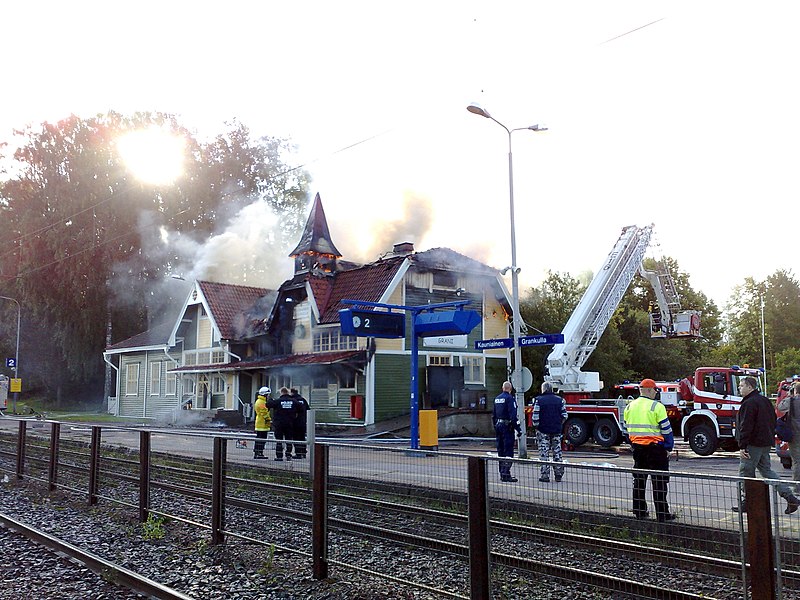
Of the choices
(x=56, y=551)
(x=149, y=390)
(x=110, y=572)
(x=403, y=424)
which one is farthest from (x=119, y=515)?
(x=149, y=390)

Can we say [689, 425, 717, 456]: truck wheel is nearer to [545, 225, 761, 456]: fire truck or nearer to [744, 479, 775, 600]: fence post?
[545, 225, 761, 456]: fire truck

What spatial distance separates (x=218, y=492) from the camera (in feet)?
27.3

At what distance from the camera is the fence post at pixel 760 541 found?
399cm

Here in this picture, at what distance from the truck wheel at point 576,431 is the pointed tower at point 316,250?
50.7 ft

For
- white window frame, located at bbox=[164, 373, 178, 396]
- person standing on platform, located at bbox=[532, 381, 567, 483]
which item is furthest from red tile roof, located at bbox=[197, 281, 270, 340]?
person standing on platform, located at bbox=[532, 381, 567, 483]

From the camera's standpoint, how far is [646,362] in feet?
145

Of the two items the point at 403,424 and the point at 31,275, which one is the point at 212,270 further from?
the point at 403,424

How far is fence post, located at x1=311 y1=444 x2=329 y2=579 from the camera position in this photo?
693 cm

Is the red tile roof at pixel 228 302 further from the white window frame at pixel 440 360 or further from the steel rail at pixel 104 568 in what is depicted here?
the steel rail at pixel 104 568

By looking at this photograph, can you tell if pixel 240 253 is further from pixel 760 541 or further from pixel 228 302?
pixel 760 541

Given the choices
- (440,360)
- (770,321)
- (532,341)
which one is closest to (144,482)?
(532,341)

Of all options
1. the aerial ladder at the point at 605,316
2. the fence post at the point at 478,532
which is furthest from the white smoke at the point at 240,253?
the fence post at the point at 478,532

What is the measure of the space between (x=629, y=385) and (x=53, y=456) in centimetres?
1669

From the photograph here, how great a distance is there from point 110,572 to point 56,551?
1585 mm
